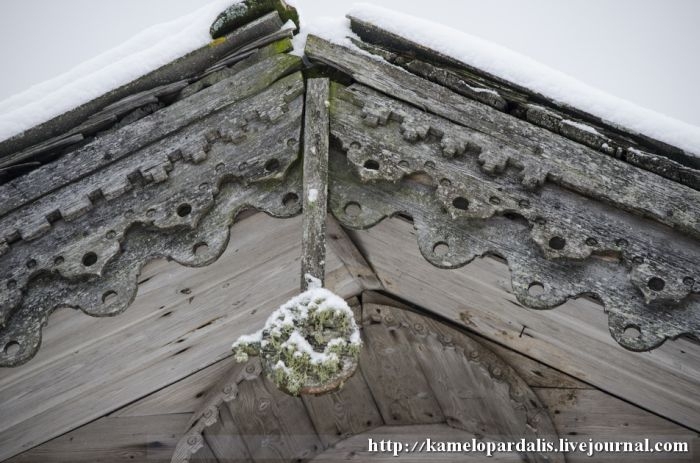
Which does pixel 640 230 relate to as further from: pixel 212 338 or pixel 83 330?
pixel 83 330

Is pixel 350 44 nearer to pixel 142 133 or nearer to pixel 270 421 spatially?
pixel 142 133

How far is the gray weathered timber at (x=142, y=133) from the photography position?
111 inches

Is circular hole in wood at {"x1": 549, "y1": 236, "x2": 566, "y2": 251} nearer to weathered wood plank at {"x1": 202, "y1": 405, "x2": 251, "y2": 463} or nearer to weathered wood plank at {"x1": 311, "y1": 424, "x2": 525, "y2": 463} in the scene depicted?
weathered wood plank at {"x1": 311, "y1": 424, "x2": 525, "y2": 463}

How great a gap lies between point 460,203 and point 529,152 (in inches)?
12.9

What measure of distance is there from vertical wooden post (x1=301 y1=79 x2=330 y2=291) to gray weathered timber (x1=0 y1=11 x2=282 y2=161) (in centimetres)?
38

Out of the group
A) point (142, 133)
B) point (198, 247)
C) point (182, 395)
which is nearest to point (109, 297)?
point (198, 247)

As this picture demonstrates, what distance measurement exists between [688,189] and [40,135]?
2531 millimetres

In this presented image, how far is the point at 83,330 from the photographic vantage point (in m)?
3.22

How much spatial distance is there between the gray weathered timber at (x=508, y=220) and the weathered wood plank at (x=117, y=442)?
1640 millimetres

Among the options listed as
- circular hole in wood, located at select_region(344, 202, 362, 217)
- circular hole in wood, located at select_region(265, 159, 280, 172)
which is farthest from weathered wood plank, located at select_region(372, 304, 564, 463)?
circular hole in wood, located at select_region(265, 159, 280, 172)

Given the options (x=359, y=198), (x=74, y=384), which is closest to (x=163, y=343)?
(x=74, y=384)

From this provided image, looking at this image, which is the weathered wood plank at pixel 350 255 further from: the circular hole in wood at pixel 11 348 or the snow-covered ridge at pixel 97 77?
the circular hole in wood at pixel 11 348

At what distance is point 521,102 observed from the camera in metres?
2.88

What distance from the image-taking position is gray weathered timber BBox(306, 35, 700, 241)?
2580 mm
